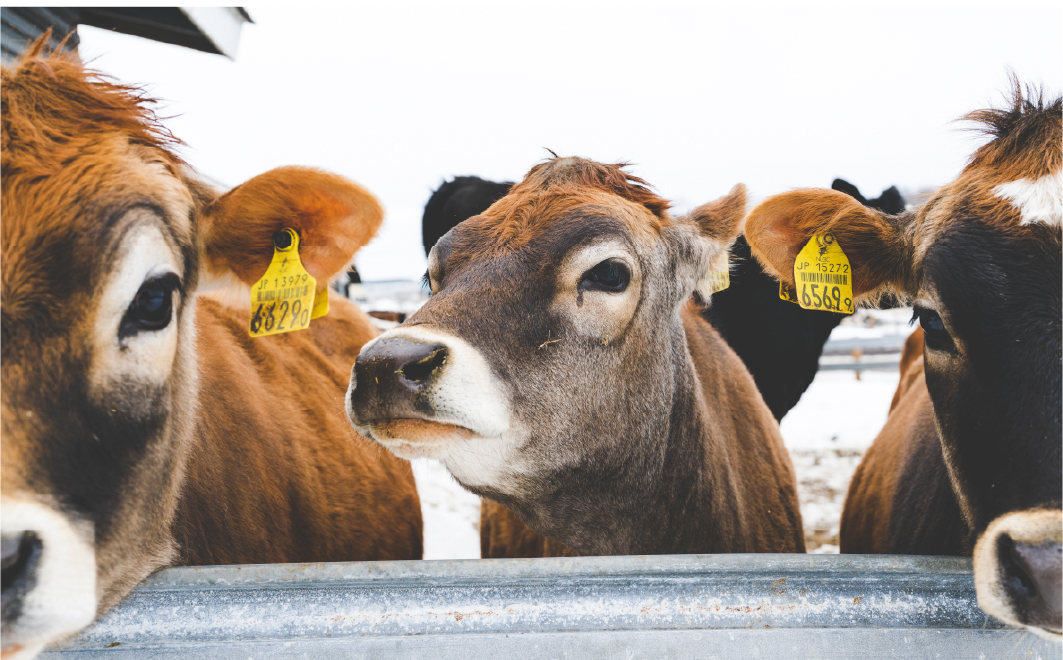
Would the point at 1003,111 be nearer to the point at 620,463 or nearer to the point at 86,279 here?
the point at 620,463

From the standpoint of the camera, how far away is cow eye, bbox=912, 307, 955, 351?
1.83 metres

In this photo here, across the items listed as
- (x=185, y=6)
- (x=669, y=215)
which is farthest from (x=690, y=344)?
(x=185, y=6)

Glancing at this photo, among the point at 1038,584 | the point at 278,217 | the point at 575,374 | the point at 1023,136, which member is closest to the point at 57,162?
the point at 278,217

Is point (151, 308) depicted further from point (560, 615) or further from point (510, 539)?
point (510, 539)

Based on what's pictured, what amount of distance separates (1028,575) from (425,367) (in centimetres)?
139

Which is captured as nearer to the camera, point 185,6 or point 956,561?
point 956,561

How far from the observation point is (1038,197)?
1.69 m

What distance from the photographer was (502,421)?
1824 mm

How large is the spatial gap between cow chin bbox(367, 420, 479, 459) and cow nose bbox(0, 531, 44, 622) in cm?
74

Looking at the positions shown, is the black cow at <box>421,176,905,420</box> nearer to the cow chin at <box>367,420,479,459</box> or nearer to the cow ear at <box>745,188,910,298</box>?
the cow ear at <box>745,188,910,298</box>

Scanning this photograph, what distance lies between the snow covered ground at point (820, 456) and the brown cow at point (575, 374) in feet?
1.03

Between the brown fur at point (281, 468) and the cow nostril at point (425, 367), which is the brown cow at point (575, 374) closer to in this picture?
the cow nostril at point (425, 367)

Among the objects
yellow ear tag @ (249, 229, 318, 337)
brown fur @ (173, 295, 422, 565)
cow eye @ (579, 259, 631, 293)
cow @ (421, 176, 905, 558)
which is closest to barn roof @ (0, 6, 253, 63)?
cow @ (421, 176, 905, 558)

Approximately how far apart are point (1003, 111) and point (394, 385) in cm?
193
